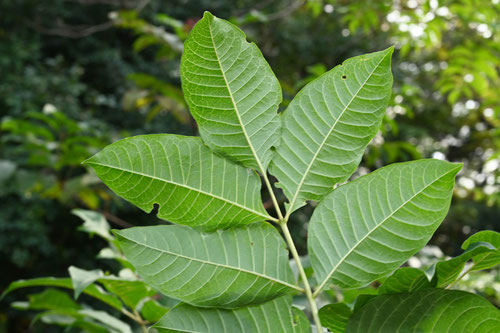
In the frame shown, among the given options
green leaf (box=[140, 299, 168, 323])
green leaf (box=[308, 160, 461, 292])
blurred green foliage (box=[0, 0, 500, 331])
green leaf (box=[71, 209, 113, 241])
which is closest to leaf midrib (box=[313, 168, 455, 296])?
green leaf (box=[308, 160, 461, 292])

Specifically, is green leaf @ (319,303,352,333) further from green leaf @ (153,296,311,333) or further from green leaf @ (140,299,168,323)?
green leaf @ (140,299,168,323)

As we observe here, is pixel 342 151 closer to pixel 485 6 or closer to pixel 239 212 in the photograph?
pixel 239 212

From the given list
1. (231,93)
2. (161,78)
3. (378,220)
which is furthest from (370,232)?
(161,78)

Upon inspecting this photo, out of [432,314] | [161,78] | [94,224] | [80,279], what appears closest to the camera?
[432,314]

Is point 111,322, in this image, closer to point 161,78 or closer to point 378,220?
point 378,220

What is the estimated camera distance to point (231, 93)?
0.25 metres

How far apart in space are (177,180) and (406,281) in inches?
5.8

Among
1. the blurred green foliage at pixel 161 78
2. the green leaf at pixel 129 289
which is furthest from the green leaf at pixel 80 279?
the blurred green foliage at pixel 161 78

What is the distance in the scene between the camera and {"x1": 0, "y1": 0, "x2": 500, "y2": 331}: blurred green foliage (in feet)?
5.48

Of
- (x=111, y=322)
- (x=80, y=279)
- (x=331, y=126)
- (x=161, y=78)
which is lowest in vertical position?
(x=161, y=78)

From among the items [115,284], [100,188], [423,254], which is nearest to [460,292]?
[115,284]

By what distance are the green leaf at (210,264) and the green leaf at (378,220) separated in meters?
0.03

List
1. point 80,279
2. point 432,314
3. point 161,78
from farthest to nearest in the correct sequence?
1. point 161,78
2. point 80,279
3. point 432,314

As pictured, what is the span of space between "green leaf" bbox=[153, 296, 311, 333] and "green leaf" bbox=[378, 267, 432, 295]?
56 millimetres
